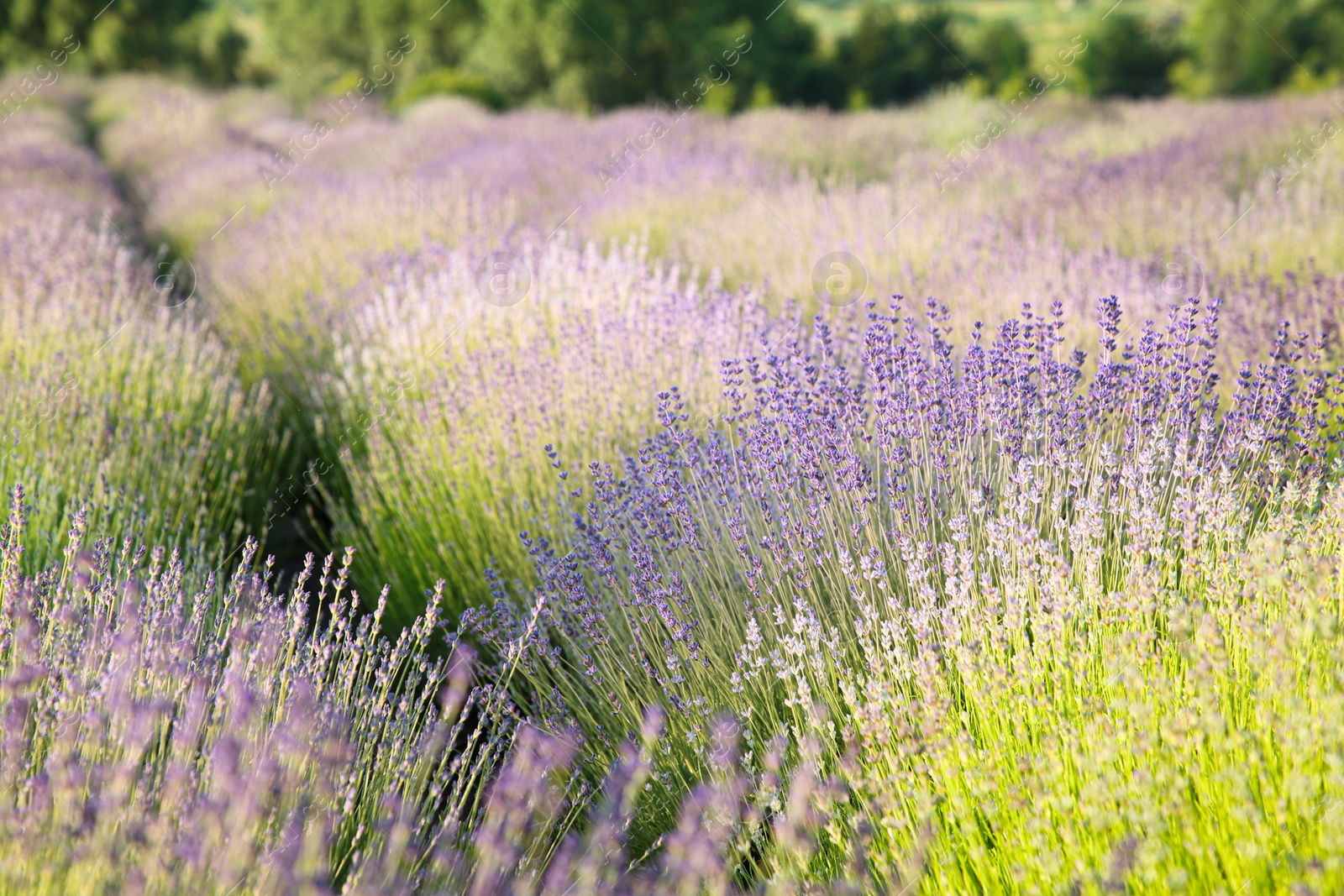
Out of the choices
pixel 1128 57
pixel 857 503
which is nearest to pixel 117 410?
pixel 857 503

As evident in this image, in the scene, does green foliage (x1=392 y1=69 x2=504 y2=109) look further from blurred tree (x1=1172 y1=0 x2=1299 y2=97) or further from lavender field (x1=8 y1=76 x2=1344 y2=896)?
blurred tree (x1=1172 y1=0 x2=1299 y2=97)

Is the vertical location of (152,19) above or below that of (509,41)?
above

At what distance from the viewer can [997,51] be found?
2414 centimetres

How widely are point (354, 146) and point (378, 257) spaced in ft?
21.7

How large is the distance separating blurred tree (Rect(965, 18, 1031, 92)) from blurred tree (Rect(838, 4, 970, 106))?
3.52ft

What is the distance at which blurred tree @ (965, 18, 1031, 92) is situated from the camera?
23.7 m

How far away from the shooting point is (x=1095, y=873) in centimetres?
118

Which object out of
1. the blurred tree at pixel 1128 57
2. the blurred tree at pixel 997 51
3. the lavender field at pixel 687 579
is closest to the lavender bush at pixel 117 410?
the lavender field at pixel 687 579

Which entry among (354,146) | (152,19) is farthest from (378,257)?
(152,19)

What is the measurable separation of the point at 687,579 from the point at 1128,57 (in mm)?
26161

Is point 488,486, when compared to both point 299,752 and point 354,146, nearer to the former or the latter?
point 299,752

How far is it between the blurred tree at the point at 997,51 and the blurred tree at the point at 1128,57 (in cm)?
173

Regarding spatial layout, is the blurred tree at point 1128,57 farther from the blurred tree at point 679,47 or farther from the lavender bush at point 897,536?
the lavender bush at point 897,536

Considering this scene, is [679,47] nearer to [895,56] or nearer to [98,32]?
[895,56]
